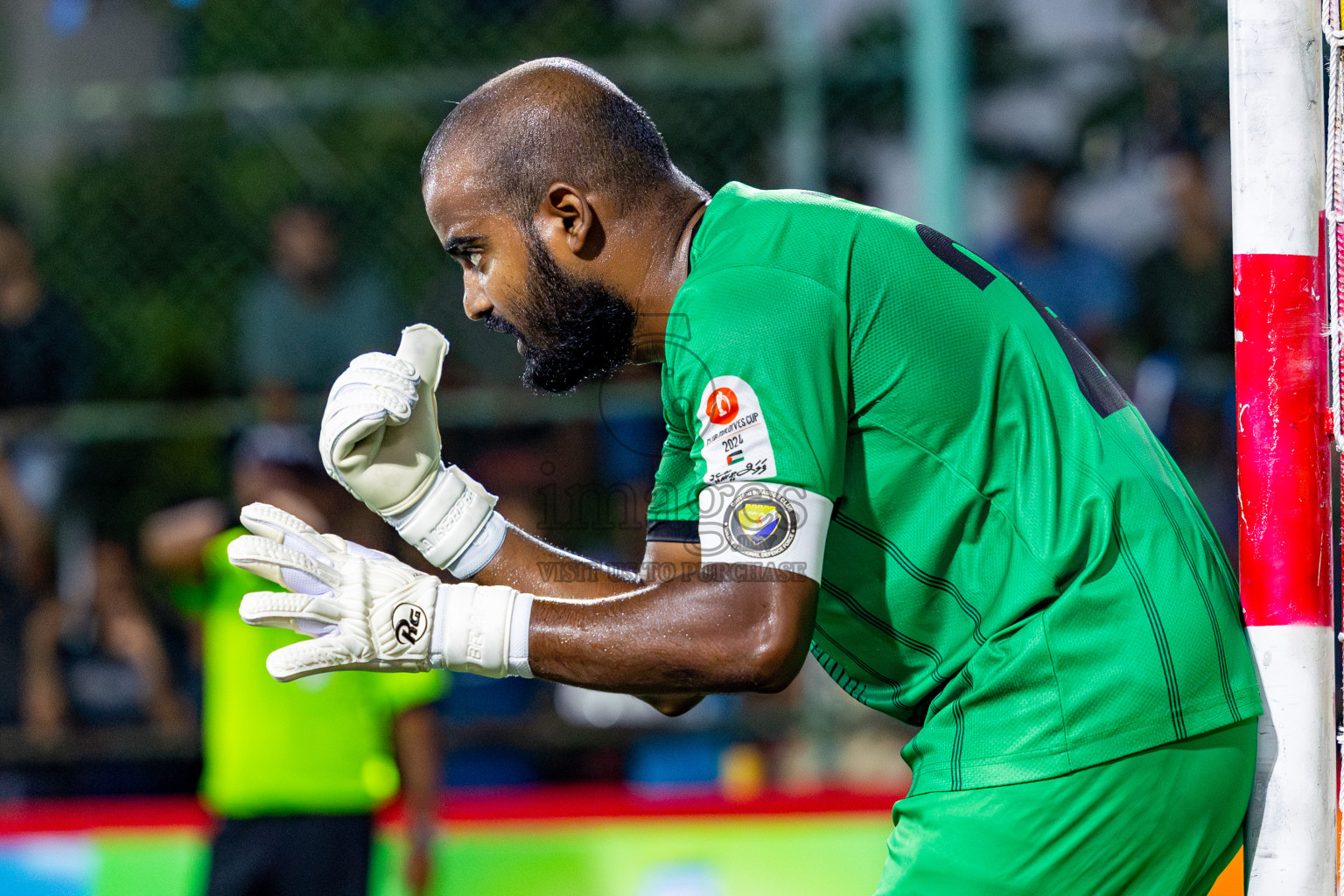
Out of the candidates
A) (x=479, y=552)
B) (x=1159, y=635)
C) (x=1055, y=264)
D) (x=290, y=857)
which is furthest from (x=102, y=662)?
(x=1159, y=635)

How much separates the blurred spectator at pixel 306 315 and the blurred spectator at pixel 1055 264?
2723mm

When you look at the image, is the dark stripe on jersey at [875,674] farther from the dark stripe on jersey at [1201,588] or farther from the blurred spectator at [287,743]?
the blurred spectator at [287,743]

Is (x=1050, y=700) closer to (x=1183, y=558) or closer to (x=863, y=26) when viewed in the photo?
(x=1183, y=558)

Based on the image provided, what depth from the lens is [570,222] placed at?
2303 millimetres

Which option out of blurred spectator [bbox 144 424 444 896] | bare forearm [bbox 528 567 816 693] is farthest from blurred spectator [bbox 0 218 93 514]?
bare forearm [bbox 528 567 816 693]

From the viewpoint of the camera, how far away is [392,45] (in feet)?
21.6

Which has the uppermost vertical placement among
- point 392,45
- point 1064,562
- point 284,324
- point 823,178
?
point 392,45

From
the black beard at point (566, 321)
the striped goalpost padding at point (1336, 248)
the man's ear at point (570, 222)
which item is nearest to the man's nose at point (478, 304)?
the black beard at point (566, 321)

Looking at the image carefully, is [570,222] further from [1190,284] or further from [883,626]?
[1190,284]

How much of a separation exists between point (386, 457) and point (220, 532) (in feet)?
9.16

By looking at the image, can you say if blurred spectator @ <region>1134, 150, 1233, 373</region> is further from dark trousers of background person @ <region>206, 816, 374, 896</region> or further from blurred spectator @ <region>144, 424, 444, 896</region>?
dark trousers of background person @ <region>206, 816, 374, 896</region>

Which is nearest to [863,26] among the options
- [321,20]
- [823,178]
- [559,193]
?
[823,178]

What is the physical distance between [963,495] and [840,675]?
1.51 ft

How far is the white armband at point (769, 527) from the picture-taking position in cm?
189
